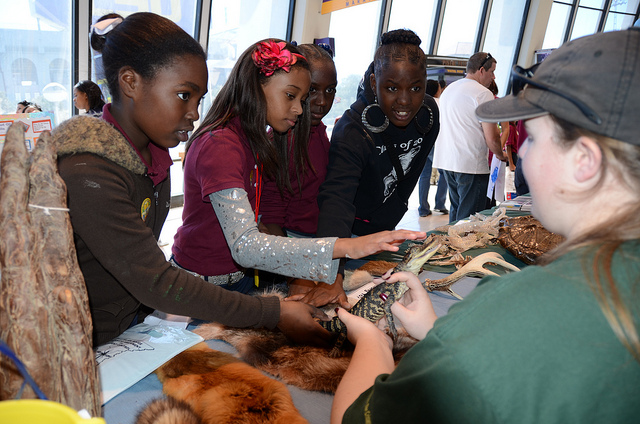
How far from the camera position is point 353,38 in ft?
26.8

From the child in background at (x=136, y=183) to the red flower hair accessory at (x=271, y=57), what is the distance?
36cm

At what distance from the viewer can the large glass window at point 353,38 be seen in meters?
7.93

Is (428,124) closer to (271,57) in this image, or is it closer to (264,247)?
(271,57)

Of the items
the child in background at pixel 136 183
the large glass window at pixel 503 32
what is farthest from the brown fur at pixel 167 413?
the large glass window at pixel 503 32

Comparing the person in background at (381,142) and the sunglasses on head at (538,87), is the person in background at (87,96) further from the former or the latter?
the sunglasses on head at (538,87)

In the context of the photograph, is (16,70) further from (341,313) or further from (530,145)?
(530,145)

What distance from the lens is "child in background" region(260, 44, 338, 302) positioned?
210cm

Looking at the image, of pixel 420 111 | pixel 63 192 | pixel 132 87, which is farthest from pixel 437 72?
pixel 63 192

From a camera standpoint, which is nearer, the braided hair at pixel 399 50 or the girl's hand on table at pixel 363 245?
the girl's hand on table at pixel 363 245

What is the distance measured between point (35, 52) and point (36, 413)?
19.3 ft

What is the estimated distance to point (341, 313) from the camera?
1.27m

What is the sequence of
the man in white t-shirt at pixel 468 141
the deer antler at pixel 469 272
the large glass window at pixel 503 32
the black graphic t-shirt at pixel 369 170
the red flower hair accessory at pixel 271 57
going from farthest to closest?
the large glass window at pixel 503 32 → the man in white t-shirt at pixel 468 141 → the black graphic t-shirt at pixel 369 170 → the deer antler at pixel 469 272 → the red flower hair accessory at pixel 271 57

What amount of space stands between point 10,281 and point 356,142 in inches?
65.0

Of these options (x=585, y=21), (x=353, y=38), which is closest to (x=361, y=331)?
(x=353, y=38)
